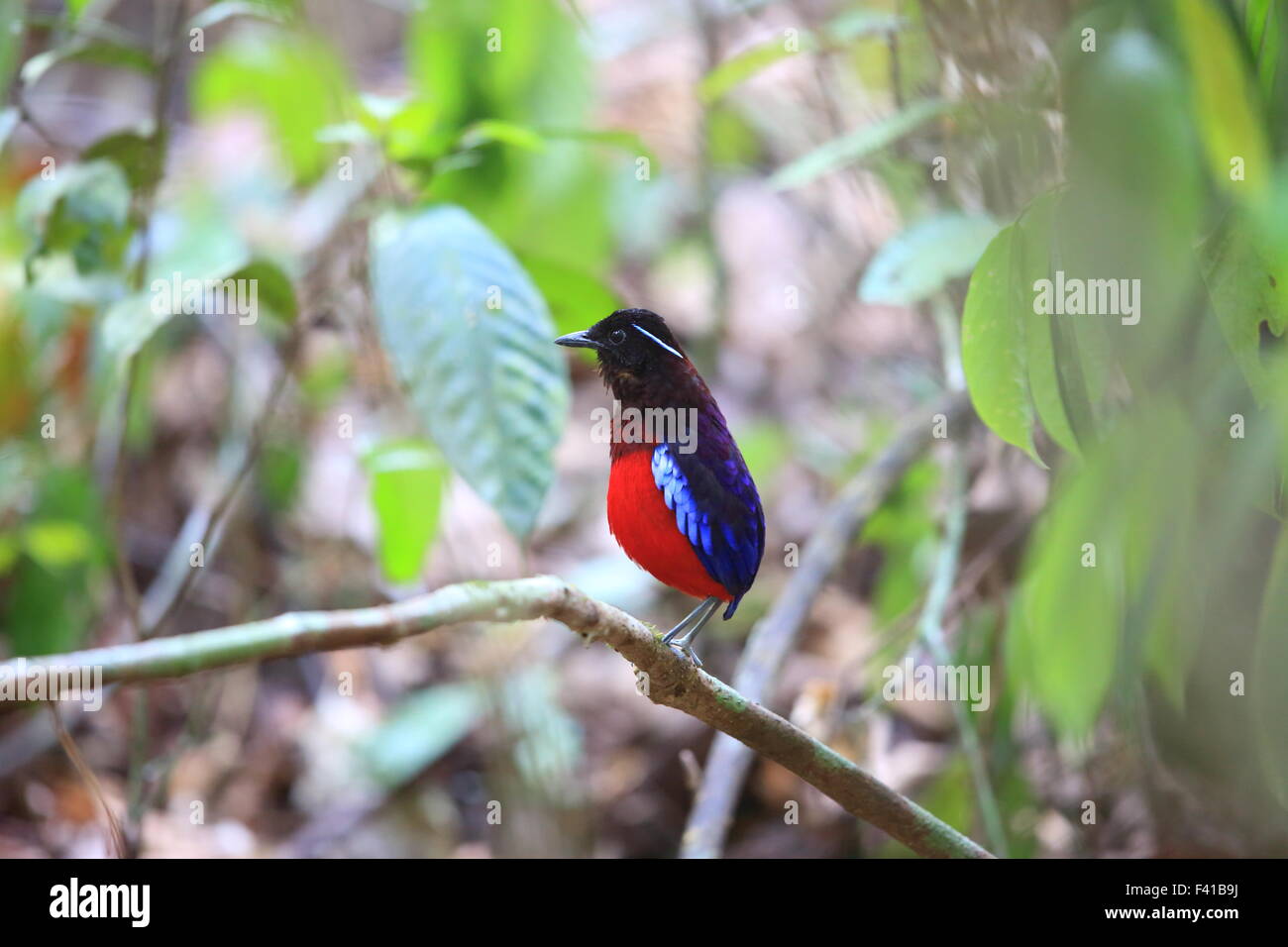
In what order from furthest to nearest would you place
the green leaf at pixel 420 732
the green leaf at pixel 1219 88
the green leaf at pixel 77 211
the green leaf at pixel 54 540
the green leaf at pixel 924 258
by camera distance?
the green leaf at pixel 420 732, the green leaf at pixel 54 540, the green leaf at pixel 77 211, the green leaf at pixel 924 258, the green leaf at pixel 1219 88

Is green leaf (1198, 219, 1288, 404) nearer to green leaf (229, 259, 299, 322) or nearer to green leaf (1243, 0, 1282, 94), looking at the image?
green leaf (1243, 0, 1282, 94)

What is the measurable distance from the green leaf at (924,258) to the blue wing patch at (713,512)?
2.55 ft

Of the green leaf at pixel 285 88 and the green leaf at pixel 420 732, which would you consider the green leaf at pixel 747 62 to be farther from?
the green leaf at pixel 420 732

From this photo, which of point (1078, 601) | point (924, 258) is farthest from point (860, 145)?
point (1078, 601)

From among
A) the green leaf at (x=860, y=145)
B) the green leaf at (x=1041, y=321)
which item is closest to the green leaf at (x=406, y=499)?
the green leaf at (x=860, y=145)

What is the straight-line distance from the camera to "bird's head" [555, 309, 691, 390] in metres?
1.18

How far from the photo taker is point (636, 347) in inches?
46.6

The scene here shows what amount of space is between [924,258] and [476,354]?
0.77 m

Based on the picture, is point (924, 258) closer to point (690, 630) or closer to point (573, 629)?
point (690, 630)

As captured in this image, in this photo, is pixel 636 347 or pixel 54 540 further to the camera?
pixel 54 540

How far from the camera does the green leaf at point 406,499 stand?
2.19 meters

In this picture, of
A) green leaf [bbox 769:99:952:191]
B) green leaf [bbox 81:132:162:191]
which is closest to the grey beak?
green leaf [bbox 769:99:952:191]
